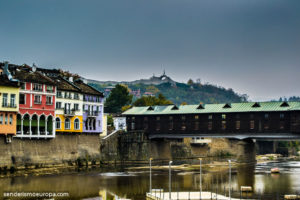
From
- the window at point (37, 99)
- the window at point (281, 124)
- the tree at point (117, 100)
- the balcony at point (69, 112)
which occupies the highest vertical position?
the tree at point (117, 100)

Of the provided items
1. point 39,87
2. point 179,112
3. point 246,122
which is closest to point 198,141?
point 179,112

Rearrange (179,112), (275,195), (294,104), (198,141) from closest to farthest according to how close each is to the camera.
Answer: (275,195)
(294,104)
(179,112)
(198,141)

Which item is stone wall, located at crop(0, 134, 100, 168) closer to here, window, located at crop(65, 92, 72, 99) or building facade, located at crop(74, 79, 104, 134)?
building facade, located at crop(74, 79, 104, 134)

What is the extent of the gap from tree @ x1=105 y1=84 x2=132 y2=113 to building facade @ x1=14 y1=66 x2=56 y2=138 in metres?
71.6

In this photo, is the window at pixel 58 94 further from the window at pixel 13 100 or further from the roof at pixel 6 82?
the window at pixel 13 100

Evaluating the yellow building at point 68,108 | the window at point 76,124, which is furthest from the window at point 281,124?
the window at point 76,124

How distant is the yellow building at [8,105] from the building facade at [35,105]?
221cm

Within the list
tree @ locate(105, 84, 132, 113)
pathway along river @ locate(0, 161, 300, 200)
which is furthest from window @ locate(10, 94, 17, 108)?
tree @ locate(105, 84, 132, 113)

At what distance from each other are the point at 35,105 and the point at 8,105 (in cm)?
693

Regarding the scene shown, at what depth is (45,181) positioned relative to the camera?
186 ft

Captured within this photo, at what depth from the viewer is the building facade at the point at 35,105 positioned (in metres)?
71.9

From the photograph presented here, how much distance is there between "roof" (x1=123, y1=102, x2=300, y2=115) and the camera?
275ft

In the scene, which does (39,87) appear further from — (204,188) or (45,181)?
(204,188)

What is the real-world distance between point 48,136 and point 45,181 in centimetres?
1988
